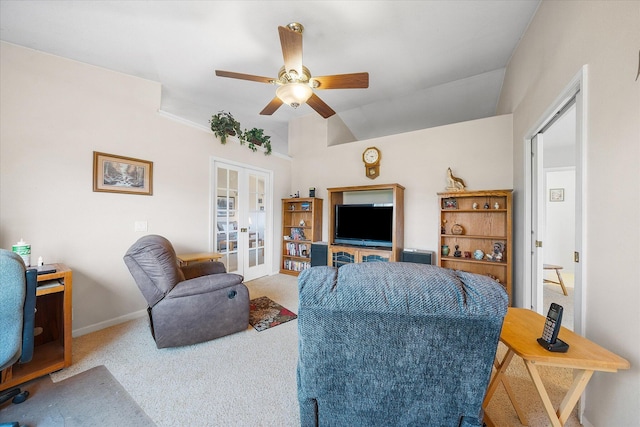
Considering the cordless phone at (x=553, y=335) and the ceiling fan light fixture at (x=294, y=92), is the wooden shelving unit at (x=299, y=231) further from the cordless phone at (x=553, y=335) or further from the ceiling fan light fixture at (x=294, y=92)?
the cordless phone at (x=553, y=335)

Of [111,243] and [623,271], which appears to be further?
[111,243]

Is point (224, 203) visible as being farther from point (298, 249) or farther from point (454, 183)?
point (454, 183)

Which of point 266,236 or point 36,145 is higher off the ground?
point 36,145

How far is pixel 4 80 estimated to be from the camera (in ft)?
→ 6.43

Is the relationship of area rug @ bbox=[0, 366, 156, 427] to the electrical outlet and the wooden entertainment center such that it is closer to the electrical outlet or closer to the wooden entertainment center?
the electrical outlet

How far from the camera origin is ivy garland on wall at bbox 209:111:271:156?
11.1ft

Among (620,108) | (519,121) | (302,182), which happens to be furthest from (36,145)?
(519,121)

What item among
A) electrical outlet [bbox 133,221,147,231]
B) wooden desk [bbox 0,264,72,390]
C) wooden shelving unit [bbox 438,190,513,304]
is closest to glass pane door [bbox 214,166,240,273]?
electrical outlet [bbox 133,221,147,231]

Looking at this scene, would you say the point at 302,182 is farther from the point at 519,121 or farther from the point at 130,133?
the point at 519,121

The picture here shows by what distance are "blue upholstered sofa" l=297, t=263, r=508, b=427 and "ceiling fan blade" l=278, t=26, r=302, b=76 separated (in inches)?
68.9

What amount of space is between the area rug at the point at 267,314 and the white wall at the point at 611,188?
237cm

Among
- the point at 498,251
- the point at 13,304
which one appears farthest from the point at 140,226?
the point at 498,251

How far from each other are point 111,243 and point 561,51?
4.42 m

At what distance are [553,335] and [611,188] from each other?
2.77 feet
